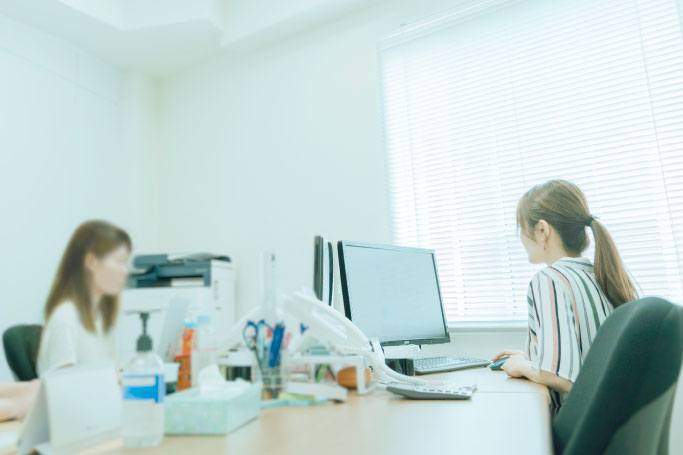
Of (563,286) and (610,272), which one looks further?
(610,272)

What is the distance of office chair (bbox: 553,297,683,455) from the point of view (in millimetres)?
685

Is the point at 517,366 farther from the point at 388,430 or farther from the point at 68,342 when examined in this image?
the point at 68,342

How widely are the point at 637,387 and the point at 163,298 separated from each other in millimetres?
756

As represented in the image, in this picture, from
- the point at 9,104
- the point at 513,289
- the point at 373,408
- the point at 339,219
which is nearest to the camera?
the point at 9,104

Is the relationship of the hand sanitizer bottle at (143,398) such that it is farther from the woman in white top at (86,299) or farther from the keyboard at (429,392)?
the keyboard at (429,392)

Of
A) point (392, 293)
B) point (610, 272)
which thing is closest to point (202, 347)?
point (392, 293)

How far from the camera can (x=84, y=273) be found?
1.67 feet

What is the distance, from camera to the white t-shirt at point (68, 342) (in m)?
0.50

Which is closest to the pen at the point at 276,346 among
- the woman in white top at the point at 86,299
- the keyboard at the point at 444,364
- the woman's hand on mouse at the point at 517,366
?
the woman in white top at the point at 86,299

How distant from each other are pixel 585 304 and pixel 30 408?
1.29 m

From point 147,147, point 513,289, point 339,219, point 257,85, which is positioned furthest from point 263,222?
point 147,147

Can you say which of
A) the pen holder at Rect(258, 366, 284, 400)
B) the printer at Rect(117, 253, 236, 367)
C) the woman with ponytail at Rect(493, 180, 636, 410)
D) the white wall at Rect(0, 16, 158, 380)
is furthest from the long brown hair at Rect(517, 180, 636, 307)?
the white wall at Rect(0, 16, 158, 380)

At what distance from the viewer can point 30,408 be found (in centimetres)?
51

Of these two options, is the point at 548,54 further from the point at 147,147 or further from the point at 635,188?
the point at 147,147
